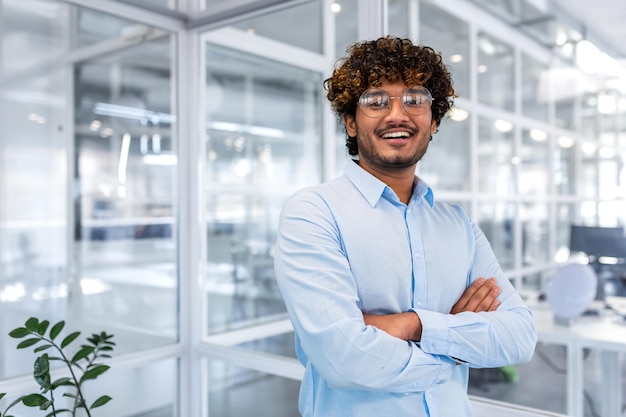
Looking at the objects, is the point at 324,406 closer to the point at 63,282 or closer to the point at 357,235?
the point at 357,235

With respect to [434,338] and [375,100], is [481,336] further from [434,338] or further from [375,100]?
[375,100]

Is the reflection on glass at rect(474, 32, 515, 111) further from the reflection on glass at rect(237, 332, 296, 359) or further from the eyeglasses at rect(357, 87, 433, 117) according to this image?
the eyeglasses at rect(357, 87, 433, 117)

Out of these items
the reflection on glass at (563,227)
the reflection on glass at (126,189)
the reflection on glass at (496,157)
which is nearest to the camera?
the reflection on glass at (126,189)

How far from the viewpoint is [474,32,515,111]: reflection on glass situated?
14.0ft

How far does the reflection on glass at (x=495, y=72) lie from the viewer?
4.27m

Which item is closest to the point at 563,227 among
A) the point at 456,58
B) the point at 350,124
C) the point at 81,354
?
the point at 456,58

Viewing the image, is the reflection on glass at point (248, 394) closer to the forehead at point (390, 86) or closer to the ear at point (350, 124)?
the ear at point (350, 124)

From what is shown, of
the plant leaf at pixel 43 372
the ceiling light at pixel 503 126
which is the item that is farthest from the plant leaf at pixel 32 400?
the ceiling light at pixel 503 126

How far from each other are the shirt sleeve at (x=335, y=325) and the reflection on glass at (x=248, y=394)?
6.29ft

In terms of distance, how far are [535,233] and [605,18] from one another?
2.68 metres

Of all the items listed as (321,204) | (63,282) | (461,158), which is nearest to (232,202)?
(63,282)

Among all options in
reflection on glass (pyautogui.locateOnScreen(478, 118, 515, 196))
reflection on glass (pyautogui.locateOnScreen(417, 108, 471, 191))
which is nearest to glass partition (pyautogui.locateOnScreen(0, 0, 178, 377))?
reflection on glass (pyautogui.locateOnScreen(417, 108, 471, 191))

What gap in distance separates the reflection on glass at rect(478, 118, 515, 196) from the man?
3.36 m

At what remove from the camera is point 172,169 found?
2.95m
